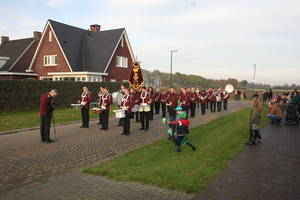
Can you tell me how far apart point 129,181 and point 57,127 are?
328 inches

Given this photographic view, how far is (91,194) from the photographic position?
4.93 m

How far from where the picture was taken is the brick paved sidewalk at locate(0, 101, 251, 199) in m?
5.91

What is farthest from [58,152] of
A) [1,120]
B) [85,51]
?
[85,51]

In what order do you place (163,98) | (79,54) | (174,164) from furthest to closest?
(79,54) < (163,98) < (174,164)

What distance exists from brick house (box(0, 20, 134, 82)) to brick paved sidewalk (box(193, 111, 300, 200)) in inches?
892

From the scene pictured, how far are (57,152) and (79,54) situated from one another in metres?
24.9

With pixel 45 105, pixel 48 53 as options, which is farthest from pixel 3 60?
pixel 45 105

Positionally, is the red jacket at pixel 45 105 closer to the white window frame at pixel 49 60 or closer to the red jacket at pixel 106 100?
the red jacket at pixel 106 100

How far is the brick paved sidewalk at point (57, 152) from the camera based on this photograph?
5906 mm

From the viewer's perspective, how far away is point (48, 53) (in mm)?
31156

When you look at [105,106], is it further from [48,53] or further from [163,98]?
[48,53]

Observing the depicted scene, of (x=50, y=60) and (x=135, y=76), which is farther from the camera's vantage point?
(x=50, y=60)

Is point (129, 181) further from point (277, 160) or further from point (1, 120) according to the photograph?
point (1, 120)

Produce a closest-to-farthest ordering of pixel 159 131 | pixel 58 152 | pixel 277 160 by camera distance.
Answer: pixel 277 160, pixel 58 152, pixel 159 131
